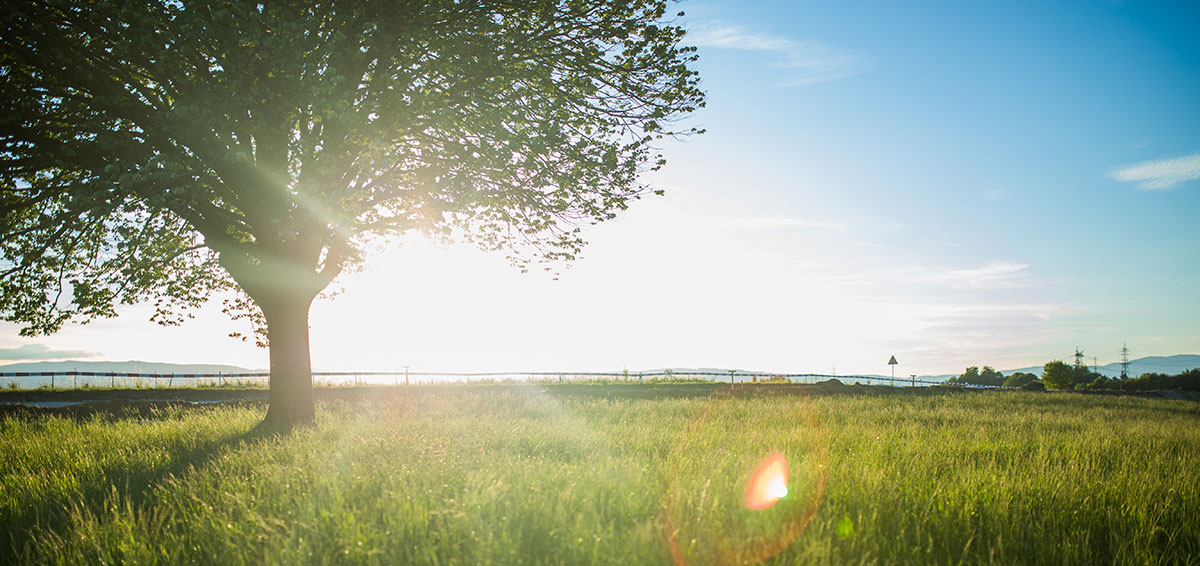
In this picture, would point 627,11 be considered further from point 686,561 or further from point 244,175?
point 686,561

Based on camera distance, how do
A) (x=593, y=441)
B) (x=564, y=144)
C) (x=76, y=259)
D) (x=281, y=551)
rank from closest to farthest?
(x=281, y=551) < (x=593, y=441) < (x=564, y=144) < (x=76, y=259)

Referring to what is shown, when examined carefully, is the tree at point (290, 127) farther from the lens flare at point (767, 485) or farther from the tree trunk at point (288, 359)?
the lens flare at point (767, 485)

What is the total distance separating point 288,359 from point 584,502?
1048 cm

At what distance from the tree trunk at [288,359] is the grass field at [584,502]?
258cm

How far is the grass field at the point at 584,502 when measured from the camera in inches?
155

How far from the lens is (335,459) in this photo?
6590 millimetres

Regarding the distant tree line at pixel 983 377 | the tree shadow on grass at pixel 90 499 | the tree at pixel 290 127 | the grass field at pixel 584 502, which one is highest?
the tree at pixel 290 127

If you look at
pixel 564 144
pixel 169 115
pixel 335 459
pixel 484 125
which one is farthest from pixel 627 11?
pixel 335 459

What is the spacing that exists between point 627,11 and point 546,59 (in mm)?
1982

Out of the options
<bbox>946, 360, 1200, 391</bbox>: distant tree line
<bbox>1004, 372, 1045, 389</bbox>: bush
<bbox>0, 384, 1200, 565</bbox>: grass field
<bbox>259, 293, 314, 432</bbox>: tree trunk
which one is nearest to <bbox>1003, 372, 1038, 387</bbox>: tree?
<bbox>1004, 372, 1045, 389</bbox>: bush

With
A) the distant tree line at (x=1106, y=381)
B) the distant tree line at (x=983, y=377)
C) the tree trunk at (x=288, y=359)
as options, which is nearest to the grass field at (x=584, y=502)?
the tree trunk at (x=288, y=359)

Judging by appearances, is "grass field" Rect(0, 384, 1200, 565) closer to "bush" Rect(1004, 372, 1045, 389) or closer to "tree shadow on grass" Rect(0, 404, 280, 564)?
"tree shadow on grass" Rect(0, 404, 280, 564)

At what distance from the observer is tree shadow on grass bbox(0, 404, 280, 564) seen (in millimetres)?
5270

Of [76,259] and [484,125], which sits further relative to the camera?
[76,259]
